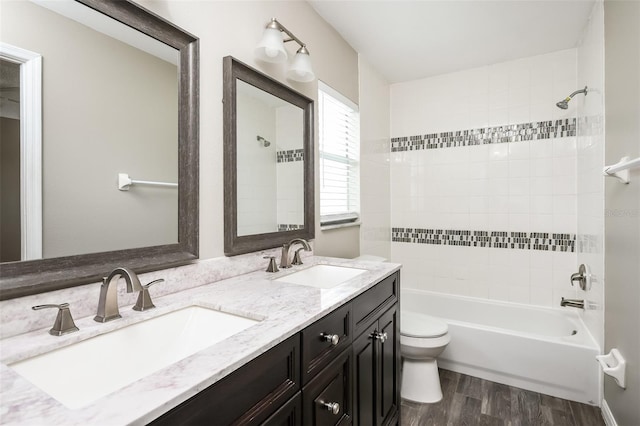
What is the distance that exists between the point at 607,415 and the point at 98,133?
2.79 meters

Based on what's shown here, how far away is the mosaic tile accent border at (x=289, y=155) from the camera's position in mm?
1820

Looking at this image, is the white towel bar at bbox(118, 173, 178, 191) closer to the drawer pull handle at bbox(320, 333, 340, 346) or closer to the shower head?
the shower head

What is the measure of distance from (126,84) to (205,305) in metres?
0.76

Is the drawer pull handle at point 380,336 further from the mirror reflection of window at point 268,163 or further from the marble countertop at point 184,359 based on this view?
the mirror reflection of window at point 268,163

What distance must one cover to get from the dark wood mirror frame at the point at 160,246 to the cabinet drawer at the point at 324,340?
1.86ft

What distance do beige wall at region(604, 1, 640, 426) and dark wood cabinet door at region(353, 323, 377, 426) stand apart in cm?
113

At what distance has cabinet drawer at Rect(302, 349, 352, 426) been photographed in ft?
3.18

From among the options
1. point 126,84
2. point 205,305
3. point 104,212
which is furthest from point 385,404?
point 126,84

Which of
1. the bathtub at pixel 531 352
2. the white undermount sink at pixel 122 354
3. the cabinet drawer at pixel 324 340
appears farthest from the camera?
the bathtub at pixel 531 352

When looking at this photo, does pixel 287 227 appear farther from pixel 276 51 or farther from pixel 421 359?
pixel 421 359

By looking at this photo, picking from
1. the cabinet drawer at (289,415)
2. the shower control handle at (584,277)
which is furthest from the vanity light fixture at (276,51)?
the shower control handle at (584,277)

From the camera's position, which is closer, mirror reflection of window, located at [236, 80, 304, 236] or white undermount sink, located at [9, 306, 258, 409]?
white undermount sink, located at [9, 306, 258, 409]

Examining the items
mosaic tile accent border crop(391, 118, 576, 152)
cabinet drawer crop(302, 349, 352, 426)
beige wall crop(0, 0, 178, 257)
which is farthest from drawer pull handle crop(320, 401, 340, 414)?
mosaic tile accent border crop(391, 118, 576, 152)

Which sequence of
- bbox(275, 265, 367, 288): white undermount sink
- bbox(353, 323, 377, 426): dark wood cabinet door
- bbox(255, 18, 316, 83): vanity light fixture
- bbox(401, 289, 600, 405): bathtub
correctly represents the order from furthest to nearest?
bbox(401, 289, 600, 405): bathtub < bbox(275, 265, 367, 288): white undermount sink < bbox(255, 18, 316, 83): vanity light fixture < bbox(353, 323, 377, 426): dark wood cabinet door
